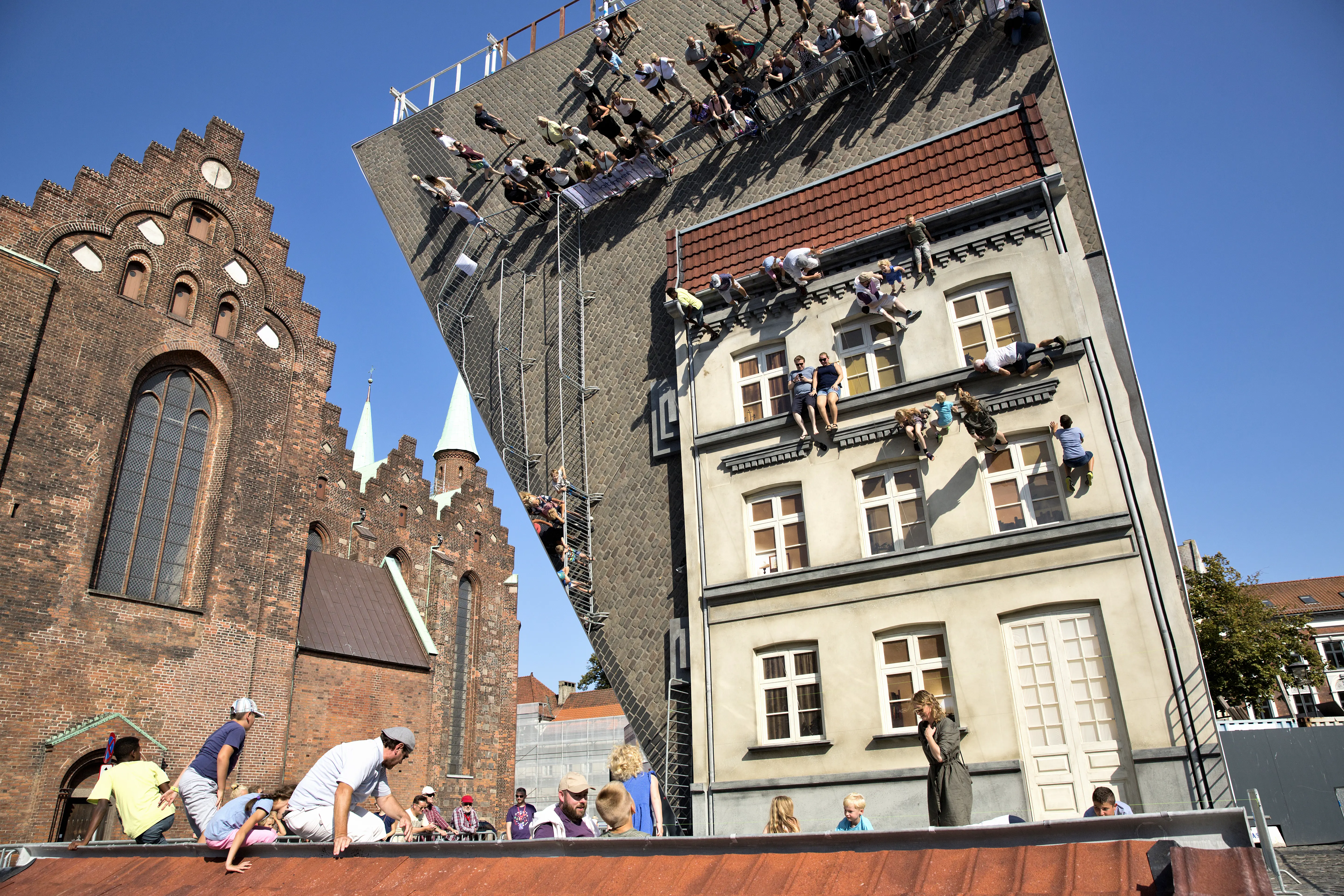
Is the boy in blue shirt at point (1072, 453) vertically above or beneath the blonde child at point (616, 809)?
above

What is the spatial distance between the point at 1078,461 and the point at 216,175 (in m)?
25.5

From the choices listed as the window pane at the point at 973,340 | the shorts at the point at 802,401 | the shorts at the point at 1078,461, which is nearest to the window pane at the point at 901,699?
the shorts at the point at 1078,461

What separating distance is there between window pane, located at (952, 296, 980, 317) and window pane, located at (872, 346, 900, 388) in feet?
3.91

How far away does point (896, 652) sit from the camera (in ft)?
44.4

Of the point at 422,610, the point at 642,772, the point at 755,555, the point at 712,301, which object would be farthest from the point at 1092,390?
the point at 422,610

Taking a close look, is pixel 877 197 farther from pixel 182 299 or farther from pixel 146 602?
pixel 182 299


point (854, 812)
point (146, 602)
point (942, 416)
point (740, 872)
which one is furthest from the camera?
point (146, 602)

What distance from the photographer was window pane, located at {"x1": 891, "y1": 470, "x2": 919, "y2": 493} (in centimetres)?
1434

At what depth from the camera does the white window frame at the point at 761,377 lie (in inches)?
644

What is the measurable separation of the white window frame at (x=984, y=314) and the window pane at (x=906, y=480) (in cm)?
196

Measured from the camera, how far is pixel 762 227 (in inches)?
681

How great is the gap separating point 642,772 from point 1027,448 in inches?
330

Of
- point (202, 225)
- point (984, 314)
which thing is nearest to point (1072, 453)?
point (984, 314)

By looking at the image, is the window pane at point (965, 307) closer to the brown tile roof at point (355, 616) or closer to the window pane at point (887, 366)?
the window pane at point (887, 366)
